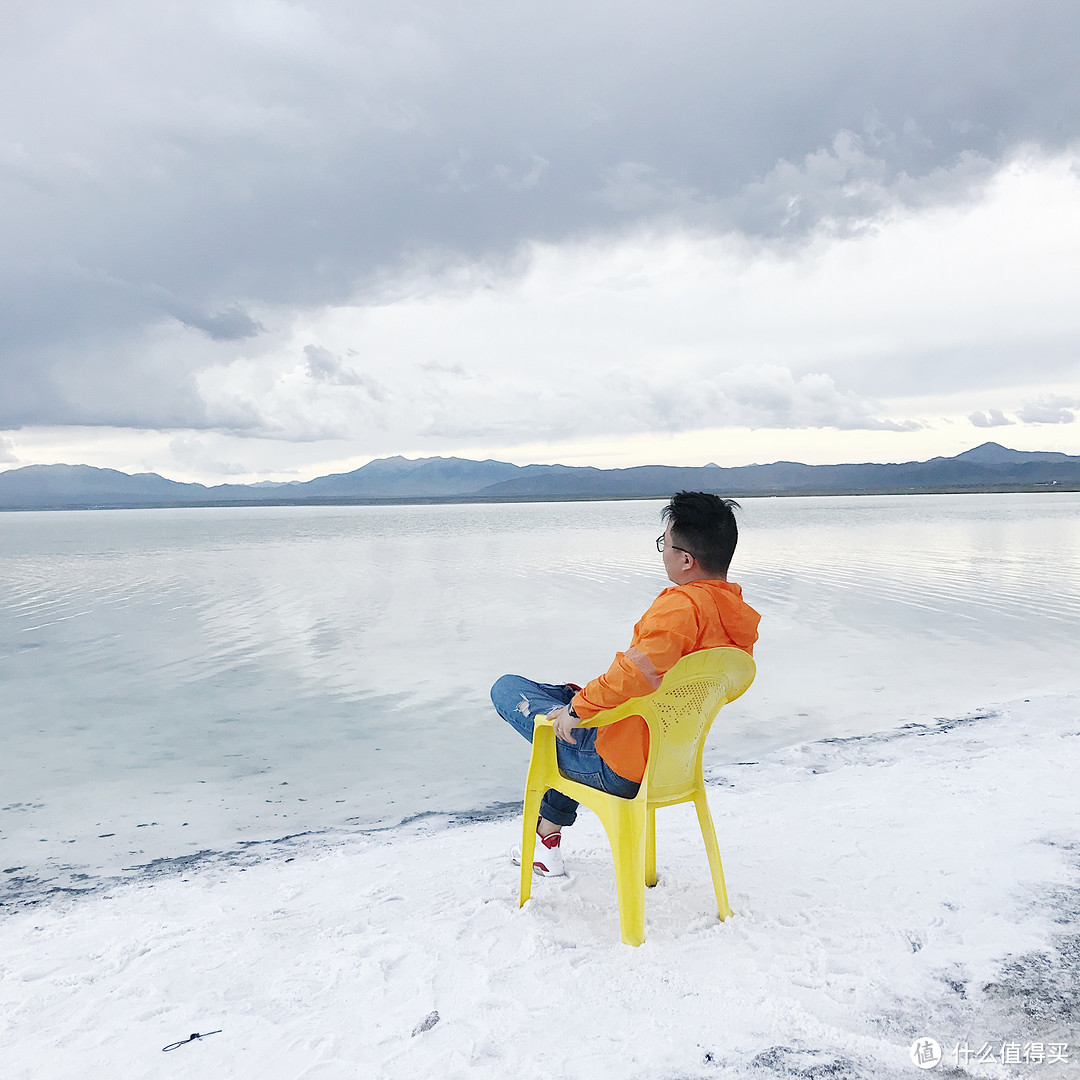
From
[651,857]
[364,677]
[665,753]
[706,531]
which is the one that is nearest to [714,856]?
[651,857]

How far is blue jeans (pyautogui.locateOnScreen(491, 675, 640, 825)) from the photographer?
3025mm

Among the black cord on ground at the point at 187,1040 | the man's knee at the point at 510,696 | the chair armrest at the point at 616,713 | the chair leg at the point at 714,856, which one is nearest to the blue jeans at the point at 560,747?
the man's knee at the point at 510,696

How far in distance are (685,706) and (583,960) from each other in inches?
36.3

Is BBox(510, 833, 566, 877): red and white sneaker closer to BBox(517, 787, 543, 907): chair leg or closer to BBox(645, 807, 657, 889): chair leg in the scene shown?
BBox(517, 787, 543, 907): chair leg

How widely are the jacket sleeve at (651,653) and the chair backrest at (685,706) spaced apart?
6 cm

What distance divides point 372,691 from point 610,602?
642 cm

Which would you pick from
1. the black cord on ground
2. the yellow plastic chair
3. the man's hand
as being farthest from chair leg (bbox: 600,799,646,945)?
the black cord on ground

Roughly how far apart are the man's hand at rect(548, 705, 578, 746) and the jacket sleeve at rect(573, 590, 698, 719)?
0.17 metres

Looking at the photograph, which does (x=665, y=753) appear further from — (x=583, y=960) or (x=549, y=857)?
(x=549, y=857)

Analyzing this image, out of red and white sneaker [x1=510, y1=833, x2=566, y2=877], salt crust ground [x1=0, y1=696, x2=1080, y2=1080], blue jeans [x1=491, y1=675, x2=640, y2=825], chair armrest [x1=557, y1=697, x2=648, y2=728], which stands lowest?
salt crust ground [x1=0, y1=696, x2=1080, y2=1080]

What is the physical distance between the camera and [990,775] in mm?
4855

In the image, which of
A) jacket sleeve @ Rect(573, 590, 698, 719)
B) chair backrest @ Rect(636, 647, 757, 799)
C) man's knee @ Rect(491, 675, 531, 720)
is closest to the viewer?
jacket sleeve @ Rect(573, 590, 698, 719)

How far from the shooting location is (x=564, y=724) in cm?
302

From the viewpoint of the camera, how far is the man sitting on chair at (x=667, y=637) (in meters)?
2.80
